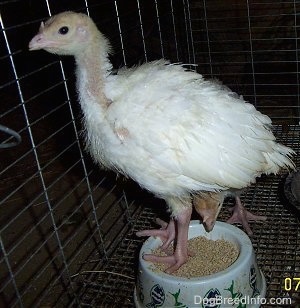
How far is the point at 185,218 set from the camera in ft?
6.05

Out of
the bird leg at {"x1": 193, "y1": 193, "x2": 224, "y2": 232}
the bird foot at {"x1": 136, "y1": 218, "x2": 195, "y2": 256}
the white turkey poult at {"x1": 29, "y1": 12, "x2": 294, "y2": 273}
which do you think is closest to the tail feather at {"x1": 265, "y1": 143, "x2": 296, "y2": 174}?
the white turkey poult at {"x1": 29, "y1": 12, "x2": 294, "y2": 273}

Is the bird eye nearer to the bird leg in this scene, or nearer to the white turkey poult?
the white turkey poult

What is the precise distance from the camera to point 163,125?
61.9 inches

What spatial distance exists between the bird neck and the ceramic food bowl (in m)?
0.67

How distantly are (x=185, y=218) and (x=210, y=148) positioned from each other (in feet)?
1.24

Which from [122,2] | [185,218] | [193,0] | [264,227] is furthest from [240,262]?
[122,2]

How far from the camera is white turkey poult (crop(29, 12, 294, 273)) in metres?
1.58

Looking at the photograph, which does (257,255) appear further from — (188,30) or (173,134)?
(188,30)

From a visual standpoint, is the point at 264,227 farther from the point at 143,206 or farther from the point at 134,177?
the point at 134,177

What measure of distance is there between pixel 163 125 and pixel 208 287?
596 mm

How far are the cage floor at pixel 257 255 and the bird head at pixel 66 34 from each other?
38.6 inches
